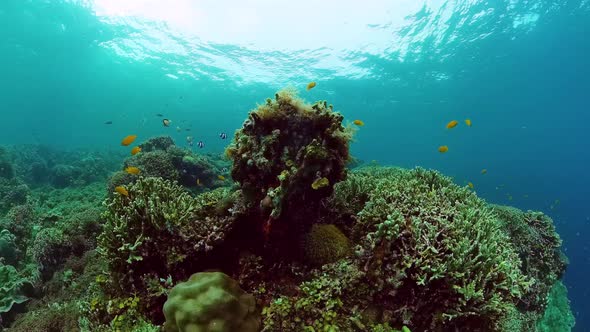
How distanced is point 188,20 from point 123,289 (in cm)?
3465

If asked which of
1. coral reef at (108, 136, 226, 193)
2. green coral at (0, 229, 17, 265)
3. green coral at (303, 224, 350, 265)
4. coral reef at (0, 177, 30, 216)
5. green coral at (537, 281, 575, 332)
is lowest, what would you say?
coral reef at (0, 177, 30, 216)

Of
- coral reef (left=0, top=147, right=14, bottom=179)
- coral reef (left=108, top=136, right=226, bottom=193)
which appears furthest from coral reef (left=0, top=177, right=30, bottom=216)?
coral reef (left=108, top=136, right=226, bottom=193)

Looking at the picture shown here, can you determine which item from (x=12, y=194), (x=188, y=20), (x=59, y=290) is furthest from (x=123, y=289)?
A: (x=188, y=20)

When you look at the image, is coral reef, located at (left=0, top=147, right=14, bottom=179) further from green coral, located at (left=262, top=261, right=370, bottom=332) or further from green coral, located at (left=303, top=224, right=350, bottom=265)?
green coral, located at (left=262, top=261, right=370, bottom=332)

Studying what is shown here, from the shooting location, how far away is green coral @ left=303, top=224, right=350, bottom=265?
5.07 m

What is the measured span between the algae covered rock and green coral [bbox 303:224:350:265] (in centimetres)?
131

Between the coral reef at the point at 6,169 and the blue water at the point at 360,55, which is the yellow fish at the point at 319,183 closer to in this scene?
the blue water at the point at 360,55

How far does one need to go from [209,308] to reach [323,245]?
211cm

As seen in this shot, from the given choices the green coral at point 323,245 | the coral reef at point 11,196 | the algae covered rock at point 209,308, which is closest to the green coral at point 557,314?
the green coral at point 323,245

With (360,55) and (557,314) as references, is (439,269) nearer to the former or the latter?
(557,314)

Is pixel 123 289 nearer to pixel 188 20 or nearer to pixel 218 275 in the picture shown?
pixel 218 275

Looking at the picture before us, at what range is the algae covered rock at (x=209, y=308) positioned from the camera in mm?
3781

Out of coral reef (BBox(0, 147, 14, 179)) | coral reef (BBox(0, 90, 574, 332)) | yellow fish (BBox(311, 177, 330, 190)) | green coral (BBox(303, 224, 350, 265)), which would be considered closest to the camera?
coral reef (BBox(0, 90, 574, 332))

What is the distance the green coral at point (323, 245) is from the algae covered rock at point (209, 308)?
1.31 meters
